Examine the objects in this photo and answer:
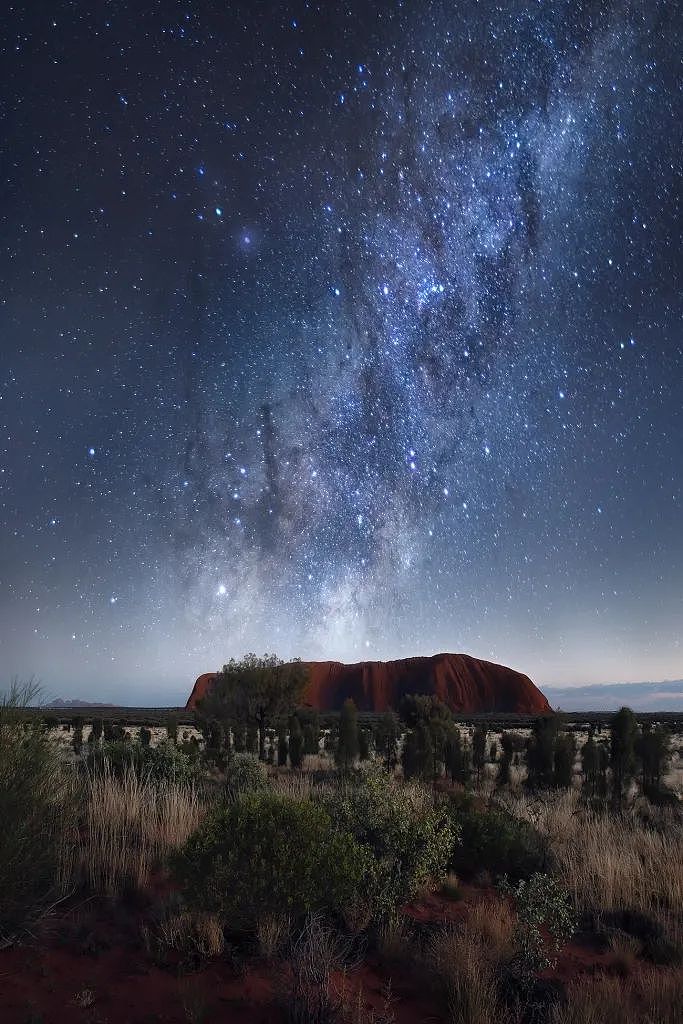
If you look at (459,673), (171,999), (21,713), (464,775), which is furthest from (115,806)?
(459,673)

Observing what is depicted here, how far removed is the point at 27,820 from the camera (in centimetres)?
542

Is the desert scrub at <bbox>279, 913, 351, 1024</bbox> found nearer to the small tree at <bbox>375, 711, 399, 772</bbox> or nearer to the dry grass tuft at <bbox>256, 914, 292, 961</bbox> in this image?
the dry grass tuft at <bbox>256, 914, 292, 961</bbox>

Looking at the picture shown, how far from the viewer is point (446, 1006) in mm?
4918

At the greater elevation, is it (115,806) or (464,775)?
(115,806)

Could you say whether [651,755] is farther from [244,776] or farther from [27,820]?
[27,820]

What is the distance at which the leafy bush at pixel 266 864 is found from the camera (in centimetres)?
550

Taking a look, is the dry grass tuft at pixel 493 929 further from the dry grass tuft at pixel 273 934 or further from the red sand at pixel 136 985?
the dry grass tuft at pixel 273 934

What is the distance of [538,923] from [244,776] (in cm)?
722

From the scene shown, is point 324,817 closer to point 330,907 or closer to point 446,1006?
point 330,907

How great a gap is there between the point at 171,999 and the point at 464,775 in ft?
50.9

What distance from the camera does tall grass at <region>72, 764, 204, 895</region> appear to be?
266 inches

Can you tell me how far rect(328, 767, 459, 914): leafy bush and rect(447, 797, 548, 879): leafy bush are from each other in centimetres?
61

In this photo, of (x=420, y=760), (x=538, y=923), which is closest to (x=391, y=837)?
(x=538, y=923)

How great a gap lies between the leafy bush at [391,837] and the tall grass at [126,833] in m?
1.96
